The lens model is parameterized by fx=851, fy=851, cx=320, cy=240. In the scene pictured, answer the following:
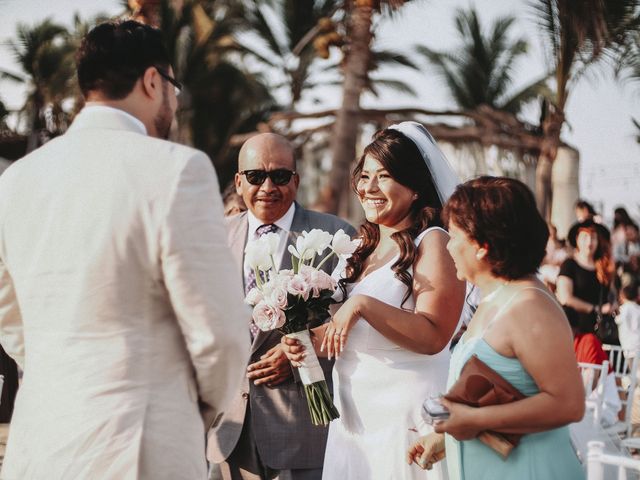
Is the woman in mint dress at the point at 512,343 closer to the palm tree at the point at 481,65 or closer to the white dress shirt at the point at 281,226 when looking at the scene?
the white dress shirt at the point at 281,226

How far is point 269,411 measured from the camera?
13.6 feet

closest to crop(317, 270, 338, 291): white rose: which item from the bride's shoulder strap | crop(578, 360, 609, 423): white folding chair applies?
the bride's shoulder strap

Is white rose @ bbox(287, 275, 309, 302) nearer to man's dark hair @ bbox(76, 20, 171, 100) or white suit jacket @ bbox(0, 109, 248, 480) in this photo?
white suit jacket @ bbox(0, 109, 248, 480)

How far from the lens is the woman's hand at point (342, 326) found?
3.44 metres

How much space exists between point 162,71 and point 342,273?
1.69 metres

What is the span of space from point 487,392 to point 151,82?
1.38 meters

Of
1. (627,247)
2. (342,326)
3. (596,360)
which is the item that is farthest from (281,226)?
(627,247)

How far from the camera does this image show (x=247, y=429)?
13.8ft

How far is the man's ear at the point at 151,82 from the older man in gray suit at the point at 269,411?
1593 millimetres

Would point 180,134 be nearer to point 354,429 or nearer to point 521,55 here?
point 521,55

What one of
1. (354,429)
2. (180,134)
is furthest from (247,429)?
(180,134)

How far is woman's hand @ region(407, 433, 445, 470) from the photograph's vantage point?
2977 mm

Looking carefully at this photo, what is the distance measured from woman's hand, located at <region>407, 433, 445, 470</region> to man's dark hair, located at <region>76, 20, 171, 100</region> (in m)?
1.57

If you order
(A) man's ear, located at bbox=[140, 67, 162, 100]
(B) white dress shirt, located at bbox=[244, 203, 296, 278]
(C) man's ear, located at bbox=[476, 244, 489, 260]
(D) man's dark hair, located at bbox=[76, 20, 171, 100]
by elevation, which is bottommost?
(B) white dress shirt, located at bbox=[244, 203, 296, 278]
